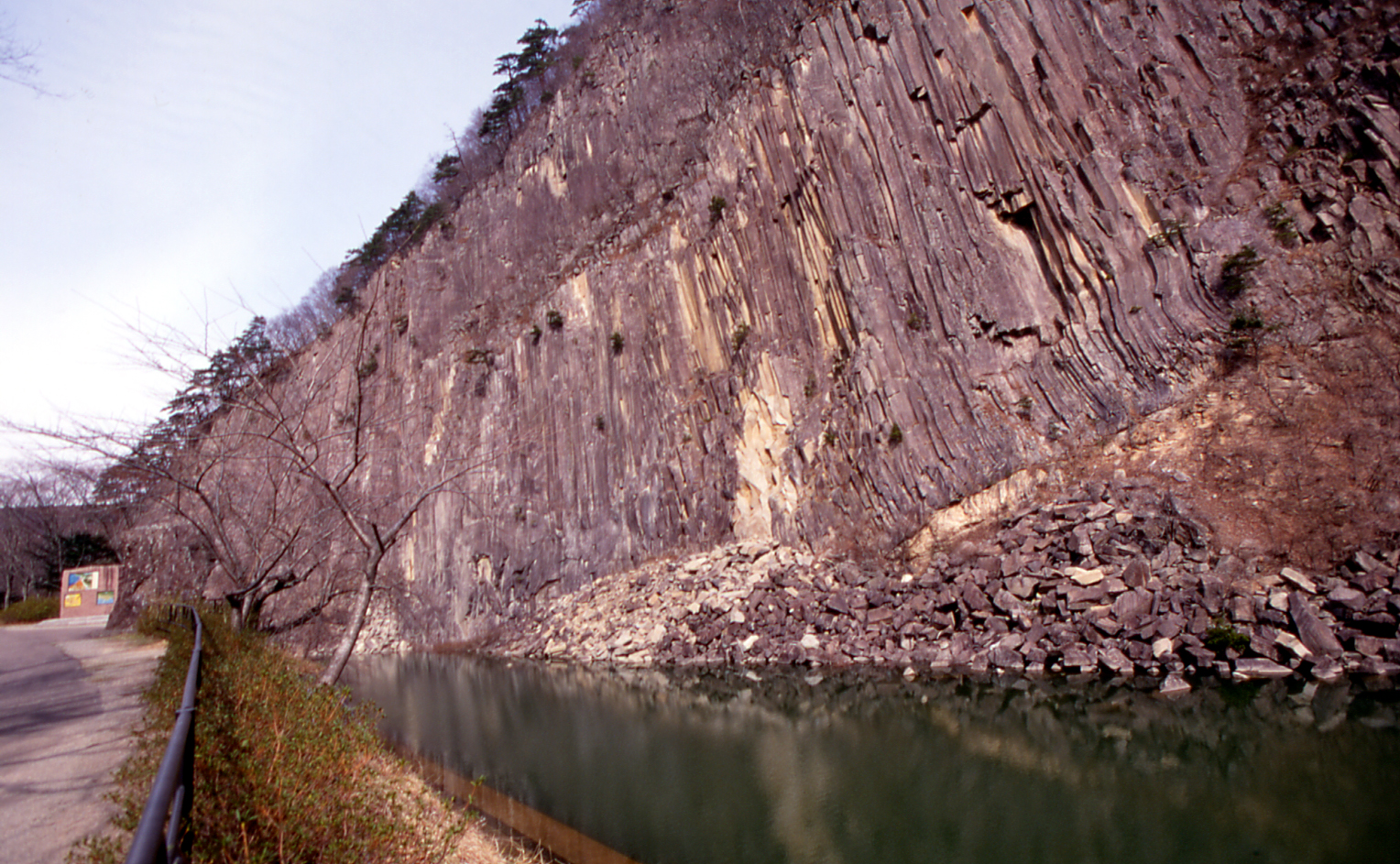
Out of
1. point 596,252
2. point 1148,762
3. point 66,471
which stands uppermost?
point 596,252

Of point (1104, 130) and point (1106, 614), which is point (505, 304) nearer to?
point (1104, 130)

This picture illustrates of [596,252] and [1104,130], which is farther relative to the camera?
[596,252]

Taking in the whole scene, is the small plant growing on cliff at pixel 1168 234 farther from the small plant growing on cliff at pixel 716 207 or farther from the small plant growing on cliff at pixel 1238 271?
the small plant growing on cliff at pixel 716 207

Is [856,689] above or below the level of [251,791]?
below

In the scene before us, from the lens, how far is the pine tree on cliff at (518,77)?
5328cm

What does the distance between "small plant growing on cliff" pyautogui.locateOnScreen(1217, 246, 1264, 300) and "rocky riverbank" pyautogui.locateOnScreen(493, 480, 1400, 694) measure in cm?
609

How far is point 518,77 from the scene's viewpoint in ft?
181

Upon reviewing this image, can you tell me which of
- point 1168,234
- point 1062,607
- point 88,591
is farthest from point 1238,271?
point 88,591

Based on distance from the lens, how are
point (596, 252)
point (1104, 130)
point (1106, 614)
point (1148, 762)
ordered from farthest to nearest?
point (596, 252) < point (1104, 130) < point (1106, 614) < point (1148, 762)

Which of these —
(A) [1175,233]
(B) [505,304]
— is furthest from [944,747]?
(B) [505,304]

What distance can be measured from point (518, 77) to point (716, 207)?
31041 millimetres

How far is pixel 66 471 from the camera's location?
36.4ft

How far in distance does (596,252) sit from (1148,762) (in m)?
32.1

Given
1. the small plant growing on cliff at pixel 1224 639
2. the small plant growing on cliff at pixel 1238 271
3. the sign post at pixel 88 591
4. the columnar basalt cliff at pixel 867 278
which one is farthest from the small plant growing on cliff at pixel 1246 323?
the sign post at pixel 88 591
